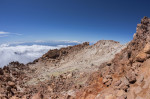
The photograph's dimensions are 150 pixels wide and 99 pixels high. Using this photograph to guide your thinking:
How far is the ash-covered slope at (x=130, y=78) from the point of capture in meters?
6.26

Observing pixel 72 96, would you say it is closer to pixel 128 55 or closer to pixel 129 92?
pixel 129 92

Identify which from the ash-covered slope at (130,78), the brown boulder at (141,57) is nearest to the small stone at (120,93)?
the ash-covered slope at (130,78)

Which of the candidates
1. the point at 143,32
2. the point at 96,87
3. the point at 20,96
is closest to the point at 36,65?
the point at 20,96

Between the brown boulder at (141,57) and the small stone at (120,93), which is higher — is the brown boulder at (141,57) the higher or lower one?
the higher one

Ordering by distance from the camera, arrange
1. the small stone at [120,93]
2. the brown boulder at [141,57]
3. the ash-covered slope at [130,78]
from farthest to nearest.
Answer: the brown boulder at [141,57] → the small stone at [120,93] → the ash-covered slope at [130,78]

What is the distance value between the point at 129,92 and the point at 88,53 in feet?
67.7

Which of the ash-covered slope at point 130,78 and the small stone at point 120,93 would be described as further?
the small stone at point 120,93

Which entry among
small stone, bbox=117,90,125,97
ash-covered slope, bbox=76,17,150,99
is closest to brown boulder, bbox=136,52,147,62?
ash-covered slope, bbox=76,17,150,99

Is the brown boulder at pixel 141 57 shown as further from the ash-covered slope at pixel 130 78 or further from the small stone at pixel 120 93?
the small stone at pixel 120 93

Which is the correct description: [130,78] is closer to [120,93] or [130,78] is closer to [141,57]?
[120,93]

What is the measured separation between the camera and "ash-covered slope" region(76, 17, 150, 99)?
6.26 meters

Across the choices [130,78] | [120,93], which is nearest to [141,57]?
[130,78]

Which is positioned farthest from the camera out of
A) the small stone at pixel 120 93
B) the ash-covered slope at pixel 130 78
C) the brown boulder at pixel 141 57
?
the brown boulder at pixel 141 57

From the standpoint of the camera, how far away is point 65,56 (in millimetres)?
29328
